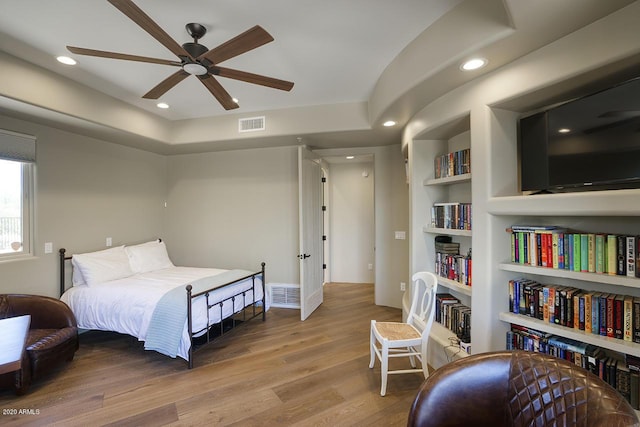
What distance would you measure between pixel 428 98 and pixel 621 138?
1.28 m

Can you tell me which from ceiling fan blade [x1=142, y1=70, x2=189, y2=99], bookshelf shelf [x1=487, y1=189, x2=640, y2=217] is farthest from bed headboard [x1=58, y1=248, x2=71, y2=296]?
bookshelf shelf [x1=487, y1=189, x2=640, y2=217]

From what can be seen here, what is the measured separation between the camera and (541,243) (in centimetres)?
180

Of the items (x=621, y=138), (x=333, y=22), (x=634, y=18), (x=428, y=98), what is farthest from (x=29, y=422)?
(x=634, y=18)

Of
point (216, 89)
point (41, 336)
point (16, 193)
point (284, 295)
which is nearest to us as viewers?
point (216, 89)

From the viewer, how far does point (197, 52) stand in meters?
1.92

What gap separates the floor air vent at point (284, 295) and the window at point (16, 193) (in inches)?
110

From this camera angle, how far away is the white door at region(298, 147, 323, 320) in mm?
3607

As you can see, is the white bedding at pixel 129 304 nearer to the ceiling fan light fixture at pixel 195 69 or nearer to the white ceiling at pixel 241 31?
the ceiling fan light fixture at pixel 195 69

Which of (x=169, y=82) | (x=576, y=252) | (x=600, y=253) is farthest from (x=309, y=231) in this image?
(x=600, y=253)

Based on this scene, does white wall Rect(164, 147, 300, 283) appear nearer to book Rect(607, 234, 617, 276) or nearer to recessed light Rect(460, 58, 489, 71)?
recessed light Rect(460, 58, 489, 71)

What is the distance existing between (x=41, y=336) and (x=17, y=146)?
Result: 6.11 ft

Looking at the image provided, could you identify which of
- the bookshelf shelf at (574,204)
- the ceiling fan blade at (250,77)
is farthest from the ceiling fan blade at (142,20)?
the bookshelf shelf at (574,204)

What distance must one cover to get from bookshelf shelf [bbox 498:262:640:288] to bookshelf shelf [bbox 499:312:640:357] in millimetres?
296

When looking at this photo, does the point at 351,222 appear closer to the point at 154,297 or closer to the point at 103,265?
the point at 154,297
